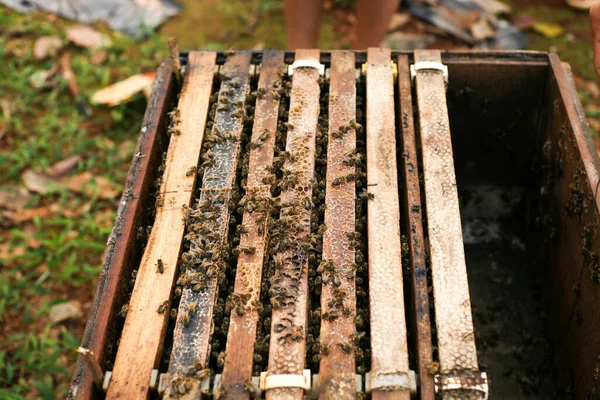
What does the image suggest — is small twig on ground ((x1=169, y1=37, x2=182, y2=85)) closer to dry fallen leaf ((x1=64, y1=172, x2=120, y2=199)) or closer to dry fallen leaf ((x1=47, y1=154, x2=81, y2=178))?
dry fallen leaf ((x1=64, y1=172, x2=120, y2=199))

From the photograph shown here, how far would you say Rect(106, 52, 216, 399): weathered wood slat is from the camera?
2.16 meters

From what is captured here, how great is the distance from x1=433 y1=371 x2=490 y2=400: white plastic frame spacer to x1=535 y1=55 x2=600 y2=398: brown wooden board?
75cm

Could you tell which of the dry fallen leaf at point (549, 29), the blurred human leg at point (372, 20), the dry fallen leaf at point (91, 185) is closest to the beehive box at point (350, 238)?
the blurred human leg at point (372, 20)

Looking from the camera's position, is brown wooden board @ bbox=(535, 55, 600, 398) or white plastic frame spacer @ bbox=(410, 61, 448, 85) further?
white plastic frame spacer @ bbox=(410, 61, 448, 85)

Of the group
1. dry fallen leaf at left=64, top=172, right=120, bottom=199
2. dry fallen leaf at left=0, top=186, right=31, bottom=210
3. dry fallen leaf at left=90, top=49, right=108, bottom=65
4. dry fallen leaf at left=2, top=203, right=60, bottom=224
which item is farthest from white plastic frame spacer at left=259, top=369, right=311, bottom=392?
dry fallen leaf at left=90, top=49, right=108, bottom=65

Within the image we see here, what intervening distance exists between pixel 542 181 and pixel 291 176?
1.60 meters

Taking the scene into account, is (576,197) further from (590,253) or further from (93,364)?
(93,364)

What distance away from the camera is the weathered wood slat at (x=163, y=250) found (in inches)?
84.9

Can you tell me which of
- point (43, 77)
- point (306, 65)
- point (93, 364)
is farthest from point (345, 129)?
point (43, 77)

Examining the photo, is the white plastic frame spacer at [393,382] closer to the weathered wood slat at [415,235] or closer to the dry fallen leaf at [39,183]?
the weathered wood slat at [415,235]

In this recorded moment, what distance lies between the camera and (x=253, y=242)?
2.47m

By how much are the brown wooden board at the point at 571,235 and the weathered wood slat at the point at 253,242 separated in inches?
56.9

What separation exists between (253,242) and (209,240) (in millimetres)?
184

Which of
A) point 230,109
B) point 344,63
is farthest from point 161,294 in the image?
point 344,63
